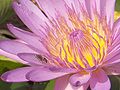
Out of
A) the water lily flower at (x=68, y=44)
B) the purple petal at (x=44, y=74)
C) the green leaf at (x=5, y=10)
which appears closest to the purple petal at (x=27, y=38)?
the water lily flower at (x=68, y=44)

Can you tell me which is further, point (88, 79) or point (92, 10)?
point (92, 10)

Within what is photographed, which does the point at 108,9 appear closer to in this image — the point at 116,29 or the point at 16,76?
the point at 116,29

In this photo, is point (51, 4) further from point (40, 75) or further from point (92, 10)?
point (40, 75)

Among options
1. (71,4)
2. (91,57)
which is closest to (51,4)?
(71,4)

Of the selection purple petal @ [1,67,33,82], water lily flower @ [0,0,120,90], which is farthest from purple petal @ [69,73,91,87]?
purple petal @ [1,67,33,82]

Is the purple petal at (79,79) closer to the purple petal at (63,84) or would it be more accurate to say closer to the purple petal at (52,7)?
the purple petal at (63,84)

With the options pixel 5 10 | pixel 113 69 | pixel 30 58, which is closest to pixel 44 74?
pixel 30 58

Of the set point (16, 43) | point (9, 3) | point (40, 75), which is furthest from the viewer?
point (9, 3)
